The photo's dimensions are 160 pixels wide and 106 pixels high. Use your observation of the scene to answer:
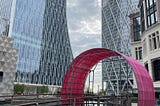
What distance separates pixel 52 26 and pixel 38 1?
16.8 metres

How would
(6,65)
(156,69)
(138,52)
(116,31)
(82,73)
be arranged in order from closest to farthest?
(82,73), (156,69), (138,52), (6,65), (116,31)

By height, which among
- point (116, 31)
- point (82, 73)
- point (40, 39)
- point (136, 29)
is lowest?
point (82, 73)

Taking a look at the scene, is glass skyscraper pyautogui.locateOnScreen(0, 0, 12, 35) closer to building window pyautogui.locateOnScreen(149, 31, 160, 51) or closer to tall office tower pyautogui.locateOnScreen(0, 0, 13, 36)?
tall office tower pyautogui.locateOnScreen(0, 0, 13, 36)

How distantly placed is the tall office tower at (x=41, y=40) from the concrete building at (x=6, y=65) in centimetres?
5353

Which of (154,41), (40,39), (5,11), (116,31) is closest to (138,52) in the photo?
(154,41)

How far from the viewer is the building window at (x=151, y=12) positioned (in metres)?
36.5

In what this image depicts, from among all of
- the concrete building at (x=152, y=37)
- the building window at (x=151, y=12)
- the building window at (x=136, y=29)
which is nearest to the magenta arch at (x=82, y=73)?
the concrete building at (x=152, y=37)

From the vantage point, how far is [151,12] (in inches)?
1486

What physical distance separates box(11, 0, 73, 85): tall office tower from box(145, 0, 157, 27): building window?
79474 millimetres

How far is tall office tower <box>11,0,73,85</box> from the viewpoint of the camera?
10725cm

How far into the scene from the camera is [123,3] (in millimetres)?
128875

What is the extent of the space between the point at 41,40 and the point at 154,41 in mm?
89362

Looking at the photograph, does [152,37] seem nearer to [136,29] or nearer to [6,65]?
[136,29]

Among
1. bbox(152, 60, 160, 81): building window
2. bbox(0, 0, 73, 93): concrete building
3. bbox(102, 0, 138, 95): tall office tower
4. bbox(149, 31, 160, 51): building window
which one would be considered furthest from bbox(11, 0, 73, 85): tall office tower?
bbox(152, 60, 160, 81): building window
